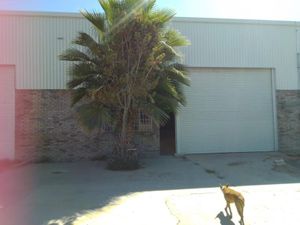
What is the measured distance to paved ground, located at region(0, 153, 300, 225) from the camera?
870 cm

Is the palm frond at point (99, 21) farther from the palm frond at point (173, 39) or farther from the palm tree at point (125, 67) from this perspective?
the palm frond at point (173, 39)

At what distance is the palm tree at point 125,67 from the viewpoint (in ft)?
47.7

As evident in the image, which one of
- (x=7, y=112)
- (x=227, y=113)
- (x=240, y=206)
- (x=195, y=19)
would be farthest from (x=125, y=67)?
(x=240, y=206)

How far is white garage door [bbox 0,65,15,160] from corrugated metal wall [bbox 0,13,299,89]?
1.24 feet

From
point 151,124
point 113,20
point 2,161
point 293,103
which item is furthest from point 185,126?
point 2,161

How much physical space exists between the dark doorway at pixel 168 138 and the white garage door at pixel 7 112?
259 inches

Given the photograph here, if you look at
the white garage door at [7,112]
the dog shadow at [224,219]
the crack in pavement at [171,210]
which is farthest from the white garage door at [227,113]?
the dog shadow at [224,219]

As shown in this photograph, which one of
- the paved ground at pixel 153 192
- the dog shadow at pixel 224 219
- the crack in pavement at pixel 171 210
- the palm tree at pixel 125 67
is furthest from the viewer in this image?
the palm tree at pixel 125 67

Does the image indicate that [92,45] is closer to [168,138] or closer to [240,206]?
[168,138]

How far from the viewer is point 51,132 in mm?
18016

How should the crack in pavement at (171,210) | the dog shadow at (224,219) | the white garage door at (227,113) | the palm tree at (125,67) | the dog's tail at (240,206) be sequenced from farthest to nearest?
the white garage door at (227,113)
the palm tree at (125,67)
the crack in pavement at (171,210)
the dog shadow at (224,219)
the dog's tail at (240,206)

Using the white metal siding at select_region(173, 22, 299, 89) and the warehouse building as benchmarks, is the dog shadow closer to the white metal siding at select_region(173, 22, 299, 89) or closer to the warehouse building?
the warehouse building

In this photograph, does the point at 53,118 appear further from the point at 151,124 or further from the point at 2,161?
the point at 151,124

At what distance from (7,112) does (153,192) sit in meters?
9.06
